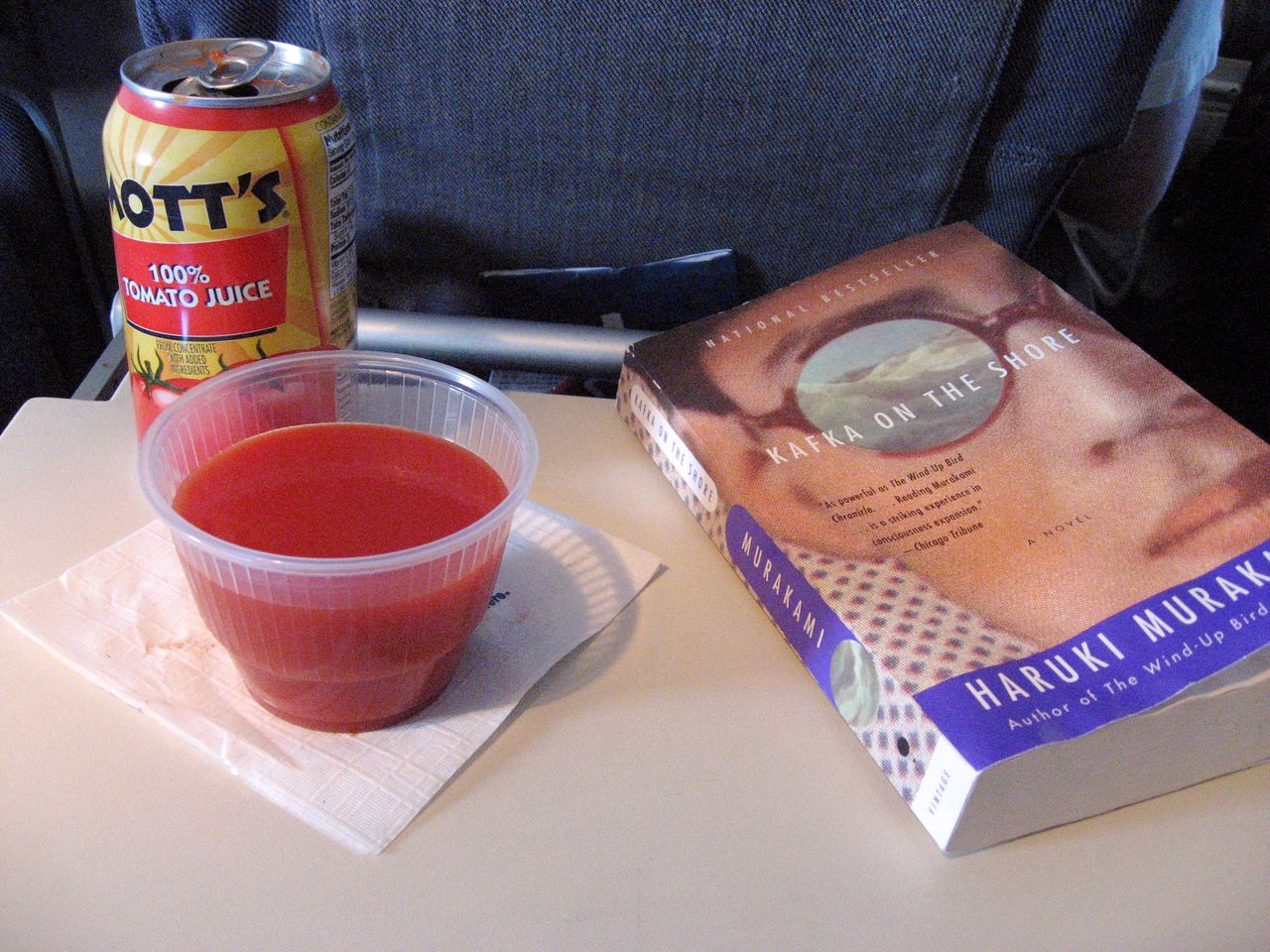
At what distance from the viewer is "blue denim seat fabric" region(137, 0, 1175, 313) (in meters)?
0.78

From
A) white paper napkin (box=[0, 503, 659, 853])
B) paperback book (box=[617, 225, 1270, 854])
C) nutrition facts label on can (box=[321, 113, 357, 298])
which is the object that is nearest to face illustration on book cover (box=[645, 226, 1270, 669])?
paperback book (box=[617, 225, 1270, 854])

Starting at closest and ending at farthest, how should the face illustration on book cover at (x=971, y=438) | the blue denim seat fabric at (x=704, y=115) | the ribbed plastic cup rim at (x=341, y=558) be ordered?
1. the ribbed plastic cup rim at (x=341, y=558)
2. the face illustration on book cover at (x=971, y=438)
3. the blue denim seat fabric at (x=704, y=115)

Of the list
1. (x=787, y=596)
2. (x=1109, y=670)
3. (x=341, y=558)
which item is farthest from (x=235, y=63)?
(x=1109, y=670)

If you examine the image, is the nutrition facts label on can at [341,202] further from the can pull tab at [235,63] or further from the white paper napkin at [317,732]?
the white paper napkin at [317,732]

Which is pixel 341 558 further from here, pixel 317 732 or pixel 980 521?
pixel 980 521

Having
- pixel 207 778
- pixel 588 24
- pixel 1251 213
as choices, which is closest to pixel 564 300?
pixel 588 24

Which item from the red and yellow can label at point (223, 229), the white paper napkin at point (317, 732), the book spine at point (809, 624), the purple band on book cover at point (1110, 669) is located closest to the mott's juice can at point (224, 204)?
the red and yellow can label at point (223, 229)

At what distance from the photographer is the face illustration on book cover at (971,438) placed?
21.6 inches

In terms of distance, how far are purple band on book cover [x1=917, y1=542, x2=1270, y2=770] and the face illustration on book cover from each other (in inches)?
0.5

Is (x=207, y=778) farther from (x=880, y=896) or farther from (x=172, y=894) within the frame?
(x=880, y=896)

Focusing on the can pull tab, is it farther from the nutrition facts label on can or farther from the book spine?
the book spine

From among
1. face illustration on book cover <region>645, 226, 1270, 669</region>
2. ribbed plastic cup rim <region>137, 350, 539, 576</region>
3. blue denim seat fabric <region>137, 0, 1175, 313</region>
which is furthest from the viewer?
blue denim seat fabric <region>137, 0, 1175, 313</region>

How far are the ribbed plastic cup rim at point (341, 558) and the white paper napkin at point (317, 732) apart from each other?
0.10 metres

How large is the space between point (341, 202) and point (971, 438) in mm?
388
